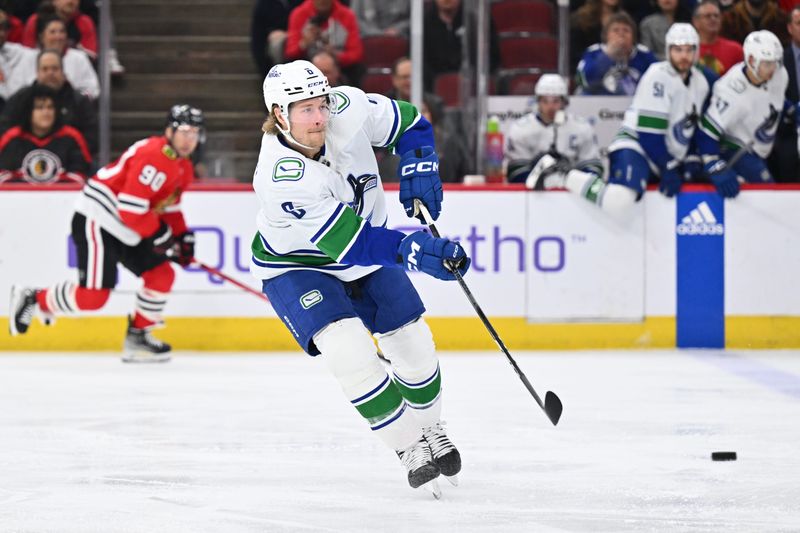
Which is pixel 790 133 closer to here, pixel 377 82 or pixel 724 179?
pixel 724 179

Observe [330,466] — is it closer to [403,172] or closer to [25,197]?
[403,172]

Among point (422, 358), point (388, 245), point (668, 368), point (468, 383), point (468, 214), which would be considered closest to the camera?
point (388, 245)

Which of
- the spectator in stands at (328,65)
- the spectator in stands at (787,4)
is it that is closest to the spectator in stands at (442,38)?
the spectator in stands at (328,65)

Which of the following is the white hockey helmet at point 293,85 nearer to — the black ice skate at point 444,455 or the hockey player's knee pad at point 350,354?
the hockey player's knee pad at point 350,354

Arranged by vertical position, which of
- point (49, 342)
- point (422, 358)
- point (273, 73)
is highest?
point (273, 73)

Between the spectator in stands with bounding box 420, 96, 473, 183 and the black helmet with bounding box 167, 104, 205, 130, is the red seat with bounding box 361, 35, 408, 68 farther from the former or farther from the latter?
the black helmet with bounding box 167, 104, 205, 130

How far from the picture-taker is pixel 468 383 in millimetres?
5746

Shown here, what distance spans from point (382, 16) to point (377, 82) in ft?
1.15

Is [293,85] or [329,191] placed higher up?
[293,85]

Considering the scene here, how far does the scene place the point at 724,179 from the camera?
681 centimetres

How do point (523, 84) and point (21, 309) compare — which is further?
point (523, 84)

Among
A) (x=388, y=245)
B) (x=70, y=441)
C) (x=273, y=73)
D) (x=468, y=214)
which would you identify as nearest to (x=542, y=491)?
(x=388, y=245)

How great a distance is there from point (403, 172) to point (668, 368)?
2.70 metres

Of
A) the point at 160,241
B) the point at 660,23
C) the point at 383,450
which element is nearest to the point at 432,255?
the point at 383,450
